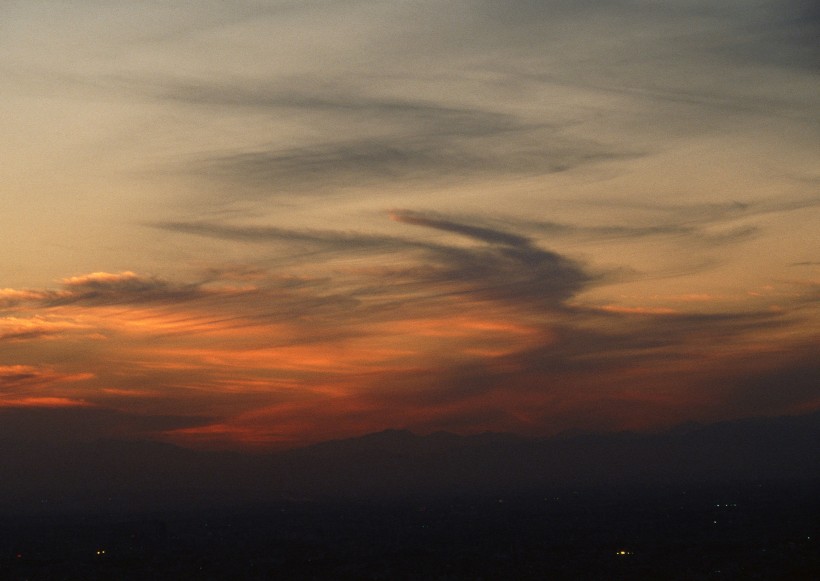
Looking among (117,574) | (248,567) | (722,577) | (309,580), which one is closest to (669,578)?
(722,577)

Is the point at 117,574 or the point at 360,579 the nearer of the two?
the point at 360,579

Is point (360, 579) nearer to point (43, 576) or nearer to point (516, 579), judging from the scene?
point (516, 579)

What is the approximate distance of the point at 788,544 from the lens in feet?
639

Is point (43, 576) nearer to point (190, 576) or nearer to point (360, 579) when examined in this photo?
point (190, 576)

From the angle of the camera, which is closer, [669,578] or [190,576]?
[669,578]

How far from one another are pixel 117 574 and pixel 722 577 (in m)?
99.7

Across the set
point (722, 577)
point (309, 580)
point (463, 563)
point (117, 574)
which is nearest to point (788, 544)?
point (722, 577)

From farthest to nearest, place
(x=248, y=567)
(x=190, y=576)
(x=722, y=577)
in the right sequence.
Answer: (x=248, y=567)
(x=190, y=576)
(x=722, y=577)

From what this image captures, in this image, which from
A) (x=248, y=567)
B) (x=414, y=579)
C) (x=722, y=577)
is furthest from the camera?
(x=248, y=567)

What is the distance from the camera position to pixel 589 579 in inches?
6196

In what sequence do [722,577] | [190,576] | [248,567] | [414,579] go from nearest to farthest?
[722,577]
[414,579]
[190,576]
[248,567]

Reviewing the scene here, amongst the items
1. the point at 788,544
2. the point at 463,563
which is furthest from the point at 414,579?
the point at 788,544

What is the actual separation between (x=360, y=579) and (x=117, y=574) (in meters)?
44.9

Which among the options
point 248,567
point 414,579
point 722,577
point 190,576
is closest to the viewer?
point 722,577
